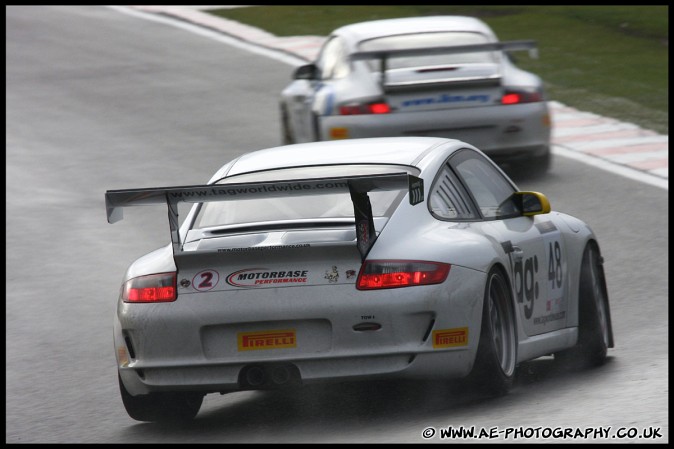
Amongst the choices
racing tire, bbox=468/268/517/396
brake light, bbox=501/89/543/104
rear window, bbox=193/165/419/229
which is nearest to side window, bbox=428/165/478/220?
rear window, bbox=193/165/419/229

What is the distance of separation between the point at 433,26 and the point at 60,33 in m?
14.2

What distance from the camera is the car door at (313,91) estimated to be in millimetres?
14570

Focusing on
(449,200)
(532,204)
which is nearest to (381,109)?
(532,204)

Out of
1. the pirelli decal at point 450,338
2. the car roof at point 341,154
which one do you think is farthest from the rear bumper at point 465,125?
the pirelli decal at point 450,338

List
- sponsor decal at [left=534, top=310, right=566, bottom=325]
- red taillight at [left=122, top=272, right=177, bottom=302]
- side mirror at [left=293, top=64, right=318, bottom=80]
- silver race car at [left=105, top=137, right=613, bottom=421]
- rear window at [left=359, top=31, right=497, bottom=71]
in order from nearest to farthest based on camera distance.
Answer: silver race car at [left=105, top=137, right=613, bottom=421] < red taillight at [left=122, top=272, right=177, bottom=302] < sponsor decal at [left=534, top=310, right=566, bottom=325] < rear window at [left=359, top=31, right=497, bottom=71] < side mirror at [left=293, top=64, right=318, bottom=80]

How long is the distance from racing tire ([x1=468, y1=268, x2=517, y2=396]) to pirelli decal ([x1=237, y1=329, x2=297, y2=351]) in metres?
0.84

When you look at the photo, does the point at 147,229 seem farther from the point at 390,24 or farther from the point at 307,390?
the point at 307,390

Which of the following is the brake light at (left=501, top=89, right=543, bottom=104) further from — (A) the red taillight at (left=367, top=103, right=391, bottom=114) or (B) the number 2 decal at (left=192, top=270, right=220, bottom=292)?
(B) the number 2 decal at (left=192, top=270, right=220, bottom=292)

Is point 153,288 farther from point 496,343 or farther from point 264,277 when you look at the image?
point 496,343

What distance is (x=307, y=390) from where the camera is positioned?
776 cm

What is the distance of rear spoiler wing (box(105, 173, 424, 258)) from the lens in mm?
6496

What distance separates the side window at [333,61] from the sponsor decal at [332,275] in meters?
8.14

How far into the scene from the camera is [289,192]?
661cm

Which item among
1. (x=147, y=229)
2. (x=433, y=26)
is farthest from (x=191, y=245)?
(x=433, y=26)
